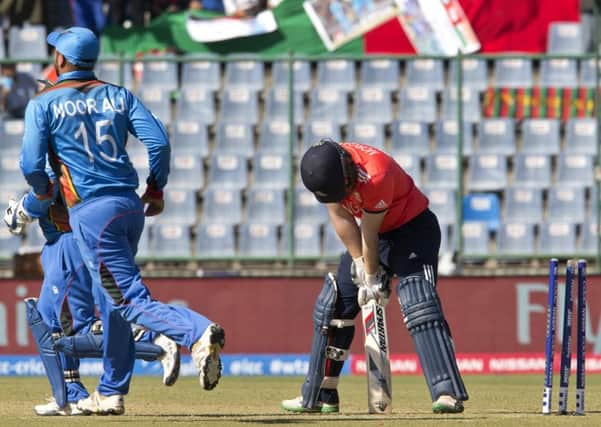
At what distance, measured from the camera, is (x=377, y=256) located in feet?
26.3

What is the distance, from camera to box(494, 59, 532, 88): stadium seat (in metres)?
17.6

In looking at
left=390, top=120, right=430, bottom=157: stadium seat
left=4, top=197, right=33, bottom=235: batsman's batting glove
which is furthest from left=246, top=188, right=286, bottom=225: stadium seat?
left=4, top=197, right=33, bottom=235: batsman's batting glove

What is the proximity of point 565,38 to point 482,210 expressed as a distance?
2.90 metres

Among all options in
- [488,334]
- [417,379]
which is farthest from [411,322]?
[488,334]

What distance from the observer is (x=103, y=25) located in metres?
19.3

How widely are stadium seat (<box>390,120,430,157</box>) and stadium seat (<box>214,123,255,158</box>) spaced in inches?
65.2

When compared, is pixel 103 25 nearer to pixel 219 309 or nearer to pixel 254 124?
pixel 254 124

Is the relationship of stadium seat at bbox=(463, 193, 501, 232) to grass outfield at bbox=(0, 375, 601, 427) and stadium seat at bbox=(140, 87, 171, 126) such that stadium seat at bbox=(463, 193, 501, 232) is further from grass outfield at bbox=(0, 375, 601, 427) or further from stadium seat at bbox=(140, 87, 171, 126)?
stadium seat at bbox=(140, 87, 171, 126)

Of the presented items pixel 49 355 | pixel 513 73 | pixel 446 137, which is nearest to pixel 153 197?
pixel 49 355

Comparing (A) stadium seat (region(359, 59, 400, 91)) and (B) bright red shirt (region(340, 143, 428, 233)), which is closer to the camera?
(B) bright red shirt (region(340, 143, 428, 233))

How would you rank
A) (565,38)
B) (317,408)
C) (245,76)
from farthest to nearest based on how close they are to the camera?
(565,38) → (245,76) → (317,408)

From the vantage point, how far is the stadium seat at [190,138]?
57.2 ft

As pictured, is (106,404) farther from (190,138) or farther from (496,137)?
(496,137)

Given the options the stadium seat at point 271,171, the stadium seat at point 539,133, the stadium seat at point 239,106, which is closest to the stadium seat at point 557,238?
the stadium seat at point 539,133
